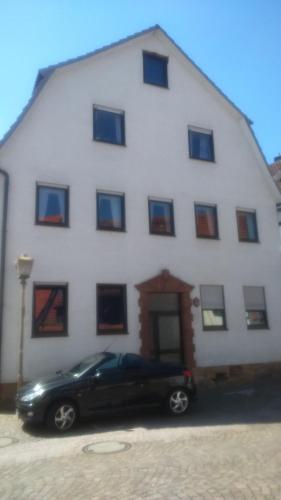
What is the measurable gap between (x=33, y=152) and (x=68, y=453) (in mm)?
9250

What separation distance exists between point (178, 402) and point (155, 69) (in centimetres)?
1238

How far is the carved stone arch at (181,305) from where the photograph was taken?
46.2ft

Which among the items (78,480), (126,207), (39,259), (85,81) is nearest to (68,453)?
(78,480)

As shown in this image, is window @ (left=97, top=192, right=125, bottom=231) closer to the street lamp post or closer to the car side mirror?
the street lamp post

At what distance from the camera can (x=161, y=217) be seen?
15.6 meters

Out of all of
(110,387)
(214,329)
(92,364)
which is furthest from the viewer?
(214,329)

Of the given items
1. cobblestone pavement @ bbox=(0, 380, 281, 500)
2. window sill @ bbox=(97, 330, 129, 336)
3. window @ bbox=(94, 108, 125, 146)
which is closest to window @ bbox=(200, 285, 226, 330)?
window sill @ bbox=(97, 330, 129, 336)

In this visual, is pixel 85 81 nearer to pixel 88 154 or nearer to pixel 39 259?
pixel 88 154

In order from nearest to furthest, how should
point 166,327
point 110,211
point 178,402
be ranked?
point 178,402, point 110,211, point 166,327

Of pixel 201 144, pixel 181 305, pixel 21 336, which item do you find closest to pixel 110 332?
pixel 181 305

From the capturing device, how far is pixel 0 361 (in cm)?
1191

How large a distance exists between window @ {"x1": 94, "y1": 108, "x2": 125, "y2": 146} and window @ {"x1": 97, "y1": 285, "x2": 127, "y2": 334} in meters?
5.06

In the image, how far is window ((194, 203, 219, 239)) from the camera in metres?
16.3

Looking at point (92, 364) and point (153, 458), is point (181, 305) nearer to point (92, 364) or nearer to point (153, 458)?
point (92, 364)
